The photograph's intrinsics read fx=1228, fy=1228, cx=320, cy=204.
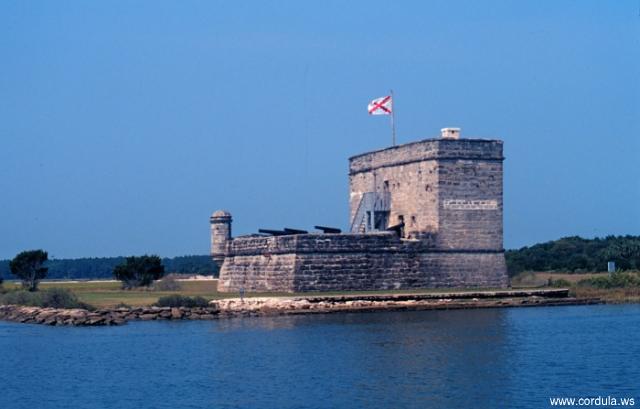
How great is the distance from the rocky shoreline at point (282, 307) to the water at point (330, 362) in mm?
954

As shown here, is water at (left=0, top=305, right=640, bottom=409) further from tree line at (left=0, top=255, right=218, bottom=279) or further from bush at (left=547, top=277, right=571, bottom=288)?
tree line at (left=0, top=255, right=218, bottom=279)

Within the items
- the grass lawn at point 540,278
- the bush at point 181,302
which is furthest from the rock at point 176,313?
the grass lawn at point 540,278

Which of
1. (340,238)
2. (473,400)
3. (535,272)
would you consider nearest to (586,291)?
(340,238)

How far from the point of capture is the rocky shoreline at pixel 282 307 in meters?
37.4

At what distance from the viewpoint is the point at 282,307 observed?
37.9m

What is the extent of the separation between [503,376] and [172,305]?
16.3 metres

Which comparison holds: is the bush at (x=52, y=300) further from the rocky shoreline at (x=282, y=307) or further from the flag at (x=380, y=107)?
the flag at (x=380, y=107)

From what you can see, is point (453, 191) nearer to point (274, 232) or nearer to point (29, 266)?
point (274, 232)

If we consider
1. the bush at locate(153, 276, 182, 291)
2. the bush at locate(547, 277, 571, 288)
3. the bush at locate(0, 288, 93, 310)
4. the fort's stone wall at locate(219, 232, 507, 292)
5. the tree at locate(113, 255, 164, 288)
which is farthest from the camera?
the tree at locate(113, 255, 164, 288)

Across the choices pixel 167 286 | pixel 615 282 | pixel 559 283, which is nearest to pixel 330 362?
pixel 615 282

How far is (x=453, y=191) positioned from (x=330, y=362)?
55.7 ft

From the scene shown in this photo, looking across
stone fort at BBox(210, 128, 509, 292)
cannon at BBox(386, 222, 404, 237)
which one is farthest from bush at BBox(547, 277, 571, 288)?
cannon at BBox(386, 222, 404, 237)

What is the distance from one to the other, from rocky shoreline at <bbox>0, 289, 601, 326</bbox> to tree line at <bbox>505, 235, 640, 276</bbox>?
41.8 ft

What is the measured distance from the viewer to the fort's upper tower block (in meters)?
42.5
